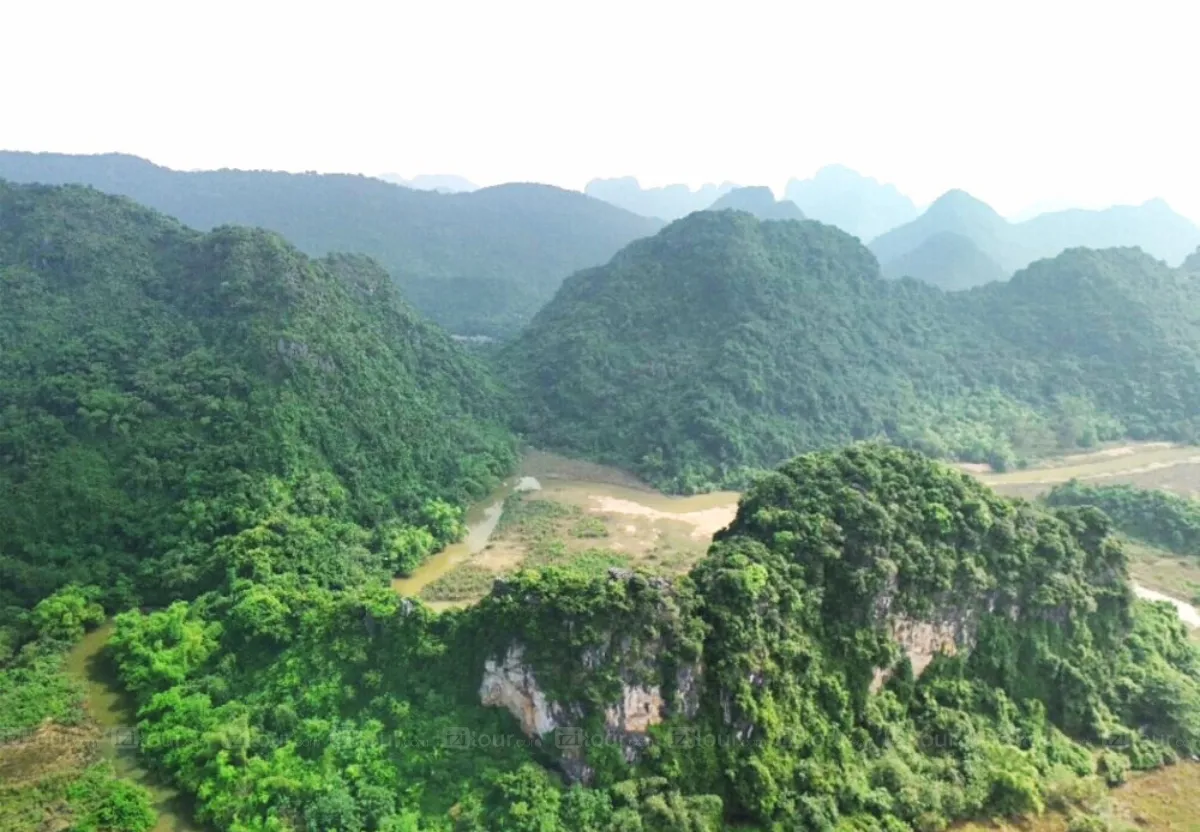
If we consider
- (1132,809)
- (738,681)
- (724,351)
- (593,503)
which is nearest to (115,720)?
(738,681)

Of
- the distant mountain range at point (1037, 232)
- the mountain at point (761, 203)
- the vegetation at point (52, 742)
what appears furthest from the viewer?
the distant mountain range at point (1037, 232)

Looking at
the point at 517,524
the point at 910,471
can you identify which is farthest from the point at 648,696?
the point at 517,524

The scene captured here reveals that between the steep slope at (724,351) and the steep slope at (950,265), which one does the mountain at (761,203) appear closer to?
the steep slope at (950,265)

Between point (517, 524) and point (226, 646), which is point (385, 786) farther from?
point (517, 524)

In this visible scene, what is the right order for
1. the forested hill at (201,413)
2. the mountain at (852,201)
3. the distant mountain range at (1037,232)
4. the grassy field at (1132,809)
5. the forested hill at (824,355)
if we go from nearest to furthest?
the grassy field at (1132,809), the forested hill at (201,413), the forested hill at (824,355), the distant mountain range at (1037,232), the mountain at (852,201)

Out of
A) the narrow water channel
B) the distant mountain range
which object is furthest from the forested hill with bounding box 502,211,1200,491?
the distant mountain range

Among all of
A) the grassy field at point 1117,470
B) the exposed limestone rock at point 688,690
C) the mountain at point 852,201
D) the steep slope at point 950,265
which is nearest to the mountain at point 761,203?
the steep slope at point 950,265
